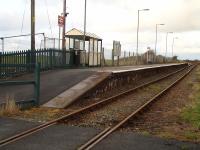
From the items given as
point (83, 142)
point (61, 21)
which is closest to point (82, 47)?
point (61, 21)

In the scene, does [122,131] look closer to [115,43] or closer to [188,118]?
[188,118]

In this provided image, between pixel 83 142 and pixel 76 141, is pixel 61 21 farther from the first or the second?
pixel 83 142

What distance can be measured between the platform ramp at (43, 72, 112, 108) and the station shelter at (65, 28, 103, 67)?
12.0 m

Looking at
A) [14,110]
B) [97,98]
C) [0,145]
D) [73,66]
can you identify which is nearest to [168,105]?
[97,98]

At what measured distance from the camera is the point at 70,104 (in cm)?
1639

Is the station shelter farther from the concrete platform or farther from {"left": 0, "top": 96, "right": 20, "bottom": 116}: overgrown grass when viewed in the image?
the concrete platform

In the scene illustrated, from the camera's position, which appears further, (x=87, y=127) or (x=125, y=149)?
(x=87, y=127)

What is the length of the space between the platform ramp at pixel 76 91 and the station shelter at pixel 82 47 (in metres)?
12.0

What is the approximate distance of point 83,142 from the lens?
32.6 ft

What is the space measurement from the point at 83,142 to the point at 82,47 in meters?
27.5

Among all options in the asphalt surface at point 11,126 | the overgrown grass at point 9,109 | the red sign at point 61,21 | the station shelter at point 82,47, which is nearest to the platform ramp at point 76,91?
the overgrown grass at point 9,109

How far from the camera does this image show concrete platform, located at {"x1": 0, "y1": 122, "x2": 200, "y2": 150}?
945 cm

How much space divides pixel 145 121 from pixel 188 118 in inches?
54.9

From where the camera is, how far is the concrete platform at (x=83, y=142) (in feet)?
31.0
